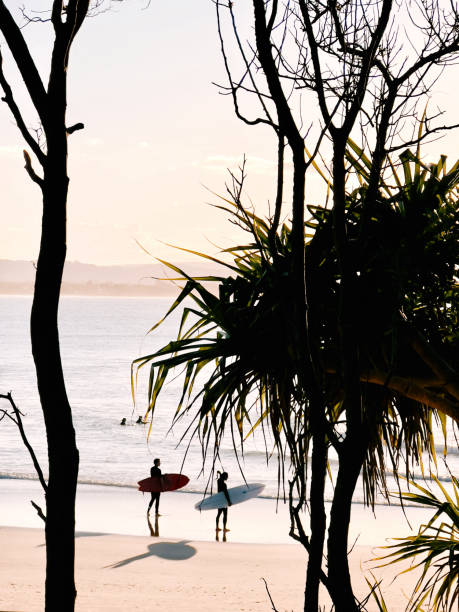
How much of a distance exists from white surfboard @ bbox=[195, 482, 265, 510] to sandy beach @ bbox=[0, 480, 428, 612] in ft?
1.71

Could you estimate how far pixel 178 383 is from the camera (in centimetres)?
5106

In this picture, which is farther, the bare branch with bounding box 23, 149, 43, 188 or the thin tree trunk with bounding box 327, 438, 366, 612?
the bare branch with bounding box 23, 149, 43, 188

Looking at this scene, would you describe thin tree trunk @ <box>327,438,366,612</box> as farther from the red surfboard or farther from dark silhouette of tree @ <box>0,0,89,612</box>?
the red surfboard

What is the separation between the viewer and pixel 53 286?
3.16 m

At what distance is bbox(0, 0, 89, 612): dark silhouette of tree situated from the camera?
307cm

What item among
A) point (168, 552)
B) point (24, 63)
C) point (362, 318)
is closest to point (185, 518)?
point (168, 552)

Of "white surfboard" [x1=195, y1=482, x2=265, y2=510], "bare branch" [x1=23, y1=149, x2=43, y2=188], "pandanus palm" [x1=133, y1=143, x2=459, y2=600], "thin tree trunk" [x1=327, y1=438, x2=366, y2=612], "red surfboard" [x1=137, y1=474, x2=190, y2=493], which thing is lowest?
"white surfboard" [x1=195, y1=482, x2=265, y2=510]

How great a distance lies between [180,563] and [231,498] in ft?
9.92

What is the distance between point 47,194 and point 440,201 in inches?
81.2

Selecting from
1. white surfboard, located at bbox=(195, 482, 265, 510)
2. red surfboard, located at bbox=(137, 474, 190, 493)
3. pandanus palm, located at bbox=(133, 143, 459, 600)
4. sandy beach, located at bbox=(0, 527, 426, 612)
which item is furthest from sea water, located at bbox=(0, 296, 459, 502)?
sandy beach, located at bbox=(0, 527, 426, 612)

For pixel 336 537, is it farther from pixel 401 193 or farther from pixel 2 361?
pixel 2 361

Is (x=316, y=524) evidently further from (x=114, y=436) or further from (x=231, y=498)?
(x=114, y=436)

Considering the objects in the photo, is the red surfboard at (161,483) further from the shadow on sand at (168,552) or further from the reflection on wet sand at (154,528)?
the shadow on sand at (168,552)

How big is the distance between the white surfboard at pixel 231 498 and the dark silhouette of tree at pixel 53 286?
9894 mm
